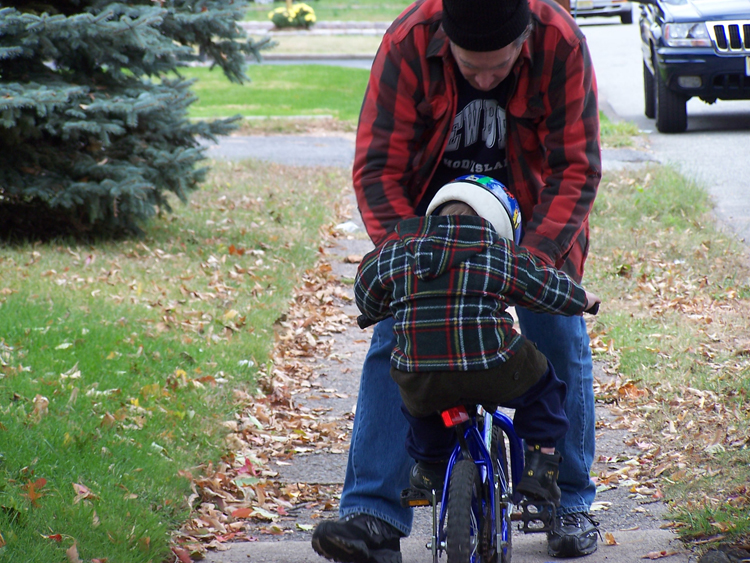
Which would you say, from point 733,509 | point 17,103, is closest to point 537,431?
point 733,509

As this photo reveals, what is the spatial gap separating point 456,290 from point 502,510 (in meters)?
0.73

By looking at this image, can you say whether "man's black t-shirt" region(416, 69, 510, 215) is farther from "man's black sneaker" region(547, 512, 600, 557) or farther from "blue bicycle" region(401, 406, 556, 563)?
"man's black sneaker" region(547, 512, 600, 557)

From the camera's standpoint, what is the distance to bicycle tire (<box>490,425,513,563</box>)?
2605mm

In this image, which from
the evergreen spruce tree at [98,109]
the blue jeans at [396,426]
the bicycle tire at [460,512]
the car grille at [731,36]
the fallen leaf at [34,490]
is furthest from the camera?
the car grille at [731,36]

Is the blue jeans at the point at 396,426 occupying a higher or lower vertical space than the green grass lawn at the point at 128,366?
higher

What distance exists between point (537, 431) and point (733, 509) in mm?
1090

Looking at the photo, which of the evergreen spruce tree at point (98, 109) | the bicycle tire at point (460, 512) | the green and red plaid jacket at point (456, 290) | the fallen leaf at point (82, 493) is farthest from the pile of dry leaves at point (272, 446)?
the evergreen spruce tree at point (98, 109)

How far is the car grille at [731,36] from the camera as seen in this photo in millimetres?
10086

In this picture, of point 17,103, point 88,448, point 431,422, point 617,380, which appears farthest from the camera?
point 17,103

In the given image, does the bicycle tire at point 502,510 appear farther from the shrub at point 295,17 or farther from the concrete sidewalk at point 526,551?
the shrub at point 295,17

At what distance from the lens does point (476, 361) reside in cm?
238

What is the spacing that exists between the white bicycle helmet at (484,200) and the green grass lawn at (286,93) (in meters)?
13.3

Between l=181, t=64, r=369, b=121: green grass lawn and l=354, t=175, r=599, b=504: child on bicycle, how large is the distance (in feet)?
43.9

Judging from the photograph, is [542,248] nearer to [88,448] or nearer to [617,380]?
[88,448]
